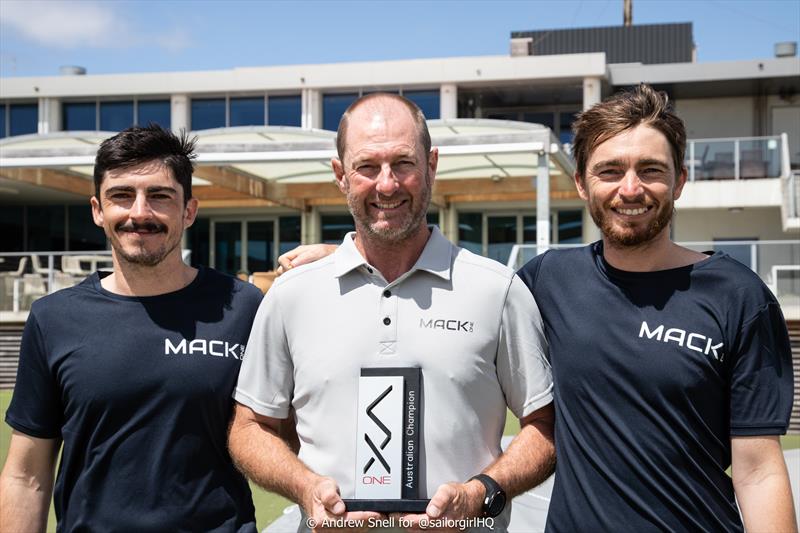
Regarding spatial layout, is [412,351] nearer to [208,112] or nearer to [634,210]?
[634,210]

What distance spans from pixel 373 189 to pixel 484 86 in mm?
20992

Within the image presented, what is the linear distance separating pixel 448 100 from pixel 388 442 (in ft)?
70.1

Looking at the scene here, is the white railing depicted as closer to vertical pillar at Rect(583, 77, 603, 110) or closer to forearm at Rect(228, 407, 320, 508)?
forearm at Rect(228, 407, 320, 508)

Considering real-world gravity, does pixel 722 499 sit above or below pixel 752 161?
below

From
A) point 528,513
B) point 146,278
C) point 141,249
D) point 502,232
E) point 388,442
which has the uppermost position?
point 502,232

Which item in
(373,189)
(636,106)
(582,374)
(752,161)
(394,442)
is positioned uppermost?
(752,161)

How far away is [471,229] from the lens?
71.9ft

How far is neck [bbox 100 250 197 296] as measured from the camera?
2.95 m

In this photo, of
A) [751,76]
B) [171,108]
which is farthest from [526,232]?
[171,108]

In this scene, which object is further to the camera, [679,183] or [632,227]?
[679,183]

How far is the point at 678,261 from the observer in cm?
263

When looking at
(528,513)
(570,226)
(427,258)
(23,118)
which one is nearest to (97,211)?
(427,258)

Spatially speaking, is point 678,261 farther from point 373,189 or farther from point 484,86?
point 484,86

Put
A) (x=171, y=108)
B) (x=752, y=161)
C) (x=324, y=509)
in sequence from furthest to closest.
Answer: (x=171, y=108)
(x=752, y=161)
(x=324, y=509)
